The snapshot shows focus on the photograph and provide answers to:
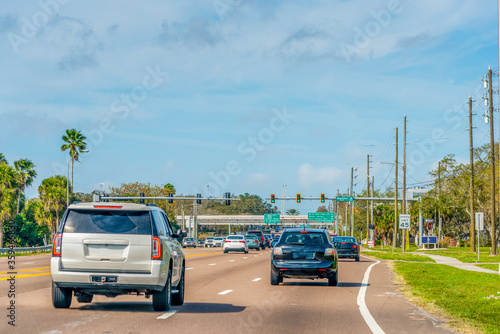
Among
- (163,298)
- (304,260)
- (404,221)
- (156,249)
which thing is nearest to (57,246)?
(156,249)

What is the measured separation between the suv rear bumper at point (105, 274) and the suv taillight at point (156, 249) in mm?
116

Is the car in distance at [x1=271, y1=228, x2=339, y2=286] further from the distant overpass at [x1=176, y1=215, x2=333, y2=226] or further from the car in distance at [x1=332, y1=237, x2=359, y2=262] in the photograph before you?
the distant overpass at [x1=176, y1=215, x2=333, y2=226]

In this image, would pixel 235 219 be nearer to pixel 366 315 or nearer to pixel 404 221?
pixel 404 221

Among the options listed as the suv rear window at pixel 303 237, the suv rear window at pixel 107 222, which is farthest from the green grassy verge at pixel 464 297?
the suv rear window at pixel 107 222

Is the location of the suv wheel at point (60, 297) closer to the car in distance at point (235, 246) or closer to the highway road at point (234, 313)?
the highway road at point (234, 313)

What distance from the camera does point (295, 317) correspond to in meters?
13.6

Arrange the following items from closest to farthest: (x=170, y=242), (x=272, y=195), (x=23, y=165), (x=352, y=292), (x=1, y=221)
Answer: (x=170, y=242)
(x=352, y=292)
(x=1, y=221)
(x=272, y=195)
(x=23, y=165)

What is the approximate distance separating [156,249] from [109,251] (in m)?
0.80

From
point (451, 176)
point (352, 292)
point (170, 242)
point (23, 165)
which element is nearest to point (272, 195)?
point (451, 176)

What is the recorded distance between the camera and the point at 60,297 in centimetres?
1352

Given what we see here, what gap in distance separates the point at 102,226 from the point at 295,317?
148 inches

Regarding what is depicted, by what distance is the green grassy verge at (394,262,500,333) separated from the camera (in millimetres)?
13500

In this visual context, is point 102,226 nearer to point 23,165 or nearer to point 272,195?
point 272,195

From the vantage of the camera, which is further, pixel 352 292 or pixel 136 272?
pixel 352 292
